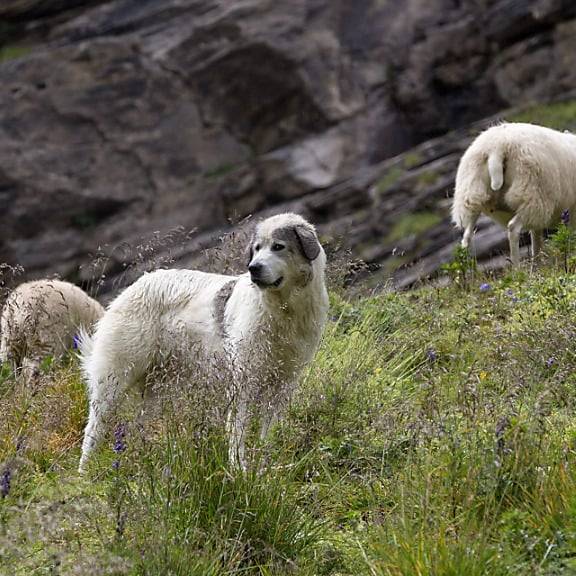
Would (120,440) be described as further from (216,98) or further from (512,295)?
(216,98)

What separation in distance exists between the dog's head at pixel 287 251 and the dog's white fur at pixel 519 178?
4.39 metres

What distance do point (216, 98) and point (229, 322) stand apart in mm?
23998

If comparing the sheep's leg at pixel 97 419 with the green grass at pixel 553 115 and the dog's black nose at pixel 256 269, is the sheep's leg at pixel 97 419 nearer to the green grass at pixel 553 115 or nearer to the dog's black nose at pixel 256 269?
the dog's black nose at pixel 256 269

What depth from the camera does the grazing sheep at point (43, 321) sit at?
7.95 meters

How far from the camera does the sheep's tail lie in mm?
10172

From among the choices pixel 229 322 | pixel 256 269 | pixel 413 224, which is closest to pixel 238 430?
pixel 256 269

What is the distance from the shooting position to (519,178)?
402 inches

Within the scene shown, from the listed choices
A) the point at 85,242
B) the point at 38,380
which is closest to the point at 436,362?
the point at 38,380

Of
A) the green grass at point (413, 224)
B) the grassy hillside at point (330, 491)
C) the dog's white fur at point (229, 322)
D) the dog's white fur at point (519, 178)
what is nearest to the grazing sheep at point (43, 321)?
the dog's white fur at point (229, 322)

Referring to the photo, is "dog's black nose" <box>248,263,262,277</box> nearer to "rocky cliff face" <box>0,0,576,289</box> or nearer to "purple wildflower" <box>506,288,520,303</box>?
"purple wildflower" <box>506,288,520,303</box>

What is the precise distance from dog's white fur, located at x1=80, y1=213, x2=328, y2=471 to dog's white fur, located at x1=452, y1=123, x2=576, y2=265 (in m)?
4.32

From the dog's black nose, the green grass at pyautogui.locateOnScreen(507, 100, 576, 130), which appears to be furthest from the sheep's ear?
the green grass at pyautogui.locateOnScreen(507, 100, 576, 130)

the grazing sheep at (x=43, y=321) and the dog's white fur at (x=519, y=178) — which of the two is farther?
the dog's white fur at (x=519, y=178)

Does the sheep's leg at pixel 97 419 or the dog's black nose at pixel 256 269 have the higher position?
the dog's black nose at pixel 256 269
